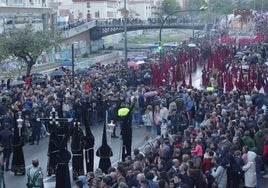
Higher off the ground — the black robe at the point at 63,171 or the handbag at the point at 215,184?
the handbag at the point at 215,184

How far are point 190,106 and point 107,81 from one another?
814cm

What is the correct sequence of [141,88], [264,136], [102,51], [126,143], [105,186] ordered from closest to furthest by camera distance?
[105,186], [264,136], [126,143], [141,88], [102,51]

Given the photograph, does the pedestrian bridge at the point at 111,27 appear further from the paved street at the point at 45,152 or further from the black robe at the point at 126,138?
the black robe at the point at 126,138

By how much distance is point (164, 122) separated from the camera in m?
21.2

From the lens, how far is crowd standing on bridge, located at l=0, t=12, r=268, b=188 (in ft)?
45.6

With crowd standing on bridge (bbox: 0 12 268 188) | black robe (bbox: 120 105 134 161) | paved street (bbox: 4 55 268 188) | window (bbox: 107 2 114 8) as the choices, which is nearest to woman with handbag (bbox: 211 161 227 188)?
crowd standing on bridge (bbox: 0 12 268 188)

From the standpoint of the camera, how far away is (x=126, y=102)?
25.2 metres

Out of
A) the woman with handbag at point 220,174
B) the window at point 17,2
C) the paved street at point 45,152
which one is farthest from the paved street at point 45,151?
the window at point 17,2

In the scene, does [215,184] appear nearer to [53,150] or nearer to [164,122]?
[53,150]

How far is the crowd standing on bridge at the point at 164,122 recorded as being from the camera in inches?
547

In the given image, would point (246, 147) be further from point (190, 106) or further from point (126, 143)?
point (190, 106)

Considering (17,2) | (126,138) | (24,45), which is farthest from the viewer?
(17,2)

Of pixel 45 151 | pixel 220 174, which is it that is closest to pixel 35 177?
pixel 220 174

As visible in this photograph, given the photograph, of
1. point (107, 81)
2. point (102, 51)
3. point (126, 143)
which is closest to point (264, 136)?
point (126, 143)
